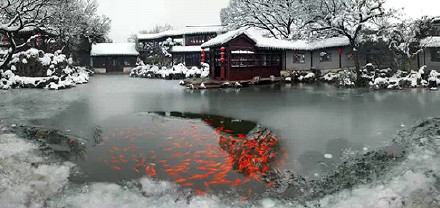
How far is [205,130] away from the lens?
29.9ft

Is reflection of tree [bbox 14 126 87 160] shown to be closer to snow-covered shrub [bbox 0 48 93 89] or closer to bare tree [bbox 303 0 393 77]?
snow-covered shrub [bbox 0 48 93 89]

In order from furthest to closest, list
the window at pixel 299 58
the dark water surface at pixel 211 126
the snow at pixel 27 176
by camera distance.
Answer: the window at pixel 299 58 → the dark water surface at pixel 211 126 → the snow at pixel 27 176

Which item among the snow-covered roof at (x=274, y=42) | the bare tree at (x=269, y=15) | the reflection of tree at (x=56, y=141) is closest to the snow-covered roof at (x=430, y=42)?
the snow-covered roof at (x=274, y=42)

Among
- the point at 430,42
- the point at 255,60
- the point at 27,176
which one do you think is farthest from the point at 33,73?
the point at 430,42

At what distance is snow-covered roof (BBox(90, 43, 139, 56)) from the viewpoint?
168 feet

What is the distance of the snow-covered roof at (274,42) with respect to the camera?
24227mm

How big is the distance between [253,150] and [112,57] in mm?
49768

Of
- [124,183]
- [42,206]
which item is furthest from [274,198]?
[42,206]

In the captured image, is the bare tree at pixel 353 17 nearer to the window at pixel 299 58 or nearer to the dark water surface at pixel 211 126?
the window at pixel 299 58

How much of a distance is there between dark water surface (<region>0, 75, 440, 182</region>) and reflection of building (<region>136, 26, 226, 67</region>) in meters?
32.8

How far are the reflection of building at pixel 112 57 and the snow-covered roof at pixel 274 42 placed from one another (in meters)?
29.8

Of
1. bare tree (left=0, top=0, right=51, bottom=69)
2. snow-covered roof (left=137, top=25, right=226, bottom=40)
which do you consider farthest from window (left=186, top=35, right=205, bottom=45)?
bare tree (left=0, top=0, right=51, bottom=69)

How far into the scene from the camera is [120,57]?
53.1 meters

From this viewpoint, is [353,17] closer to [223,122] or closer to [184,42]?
[223,122]
